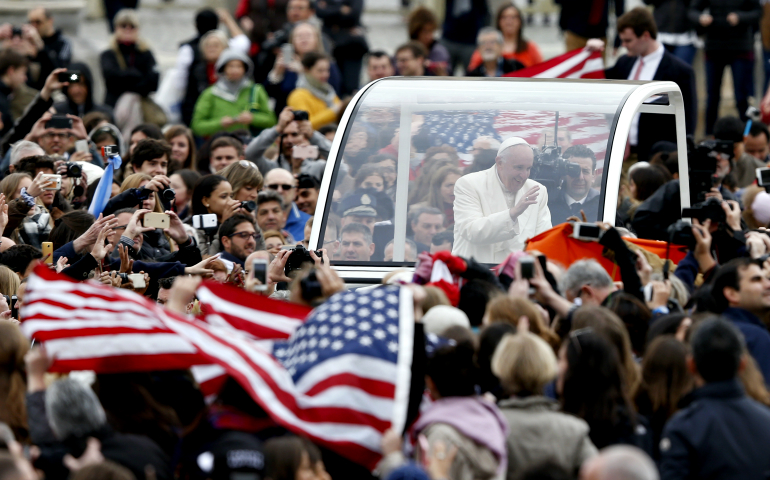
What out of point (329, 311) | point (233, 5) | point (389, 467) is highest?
point (233, 5)

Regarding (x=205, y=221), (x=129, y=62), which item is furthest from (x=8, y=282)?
(x=129, y=62)

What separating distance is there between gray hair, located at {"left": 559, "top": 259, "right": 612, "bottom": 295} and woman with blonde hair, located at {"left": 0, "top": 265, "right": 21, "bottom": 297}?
346 centimetres

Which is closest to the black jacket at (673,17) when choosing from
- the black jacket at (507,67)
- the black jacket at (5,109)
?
the black jacket at (507,67)

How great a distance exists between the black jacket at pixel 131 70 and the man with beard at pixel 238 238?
548cm

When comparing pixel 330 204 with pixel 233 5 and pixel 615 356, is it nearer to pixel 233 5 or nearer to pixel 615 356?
pixel 615 356

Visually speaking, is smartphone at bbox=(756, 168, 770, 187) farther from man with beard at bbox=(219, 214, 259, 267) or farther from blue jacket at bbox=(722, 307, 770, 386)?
man with beard at bbox=(219, 214, 259, 267)

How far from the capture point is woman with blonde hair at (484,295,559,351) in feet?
19.5

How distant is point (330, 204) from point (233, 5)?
1152 cm

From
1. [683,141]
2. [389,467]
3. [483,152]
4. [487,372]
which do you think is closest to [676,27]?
[683,141]

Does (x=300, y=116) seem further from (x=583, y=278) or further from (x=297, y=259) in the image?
(x=583, y=278)

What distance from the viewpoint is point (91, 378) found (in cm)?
602

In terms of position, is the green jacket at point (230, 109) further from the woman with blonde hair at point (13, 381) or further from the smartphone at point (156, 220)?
the woman with blonde hair at point (13, 381)

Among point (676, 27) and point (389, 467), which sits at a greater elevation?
point (676, 27)

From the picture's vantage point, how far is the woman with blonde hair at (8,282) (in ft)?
25.6
